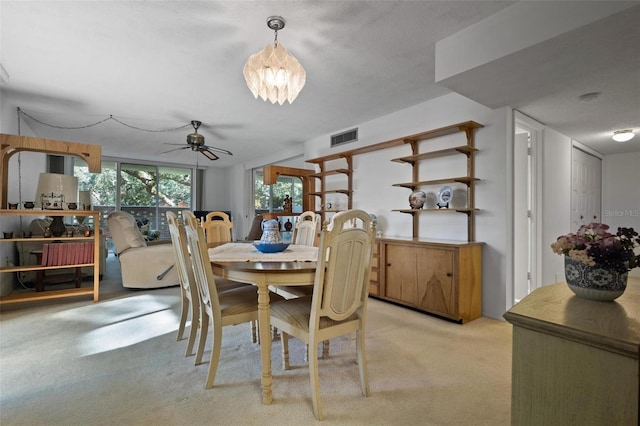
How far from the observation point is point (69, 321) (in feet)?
9.15

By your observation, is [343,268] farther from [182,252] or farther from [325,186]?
[325,186]

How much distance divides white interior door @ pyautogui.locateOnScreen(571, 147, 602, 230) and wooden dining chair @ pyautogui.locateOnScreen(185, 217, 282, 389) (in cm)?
474

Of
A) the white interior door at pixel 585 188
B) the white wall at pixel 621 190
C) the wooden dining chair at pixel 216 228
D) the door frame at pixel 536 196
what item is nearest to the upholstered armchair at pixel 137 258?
the wooden dining chair at pixel 216 228

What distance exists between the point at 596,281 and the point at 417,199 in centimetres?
256

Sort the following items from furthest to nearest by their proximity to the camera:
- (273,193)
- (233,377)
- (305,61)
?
(273,193) < (305,61) < (233,377)

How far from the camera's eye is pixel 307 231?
3082 millimetres

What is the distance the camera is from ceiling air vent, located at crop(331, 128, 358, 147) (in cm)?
458

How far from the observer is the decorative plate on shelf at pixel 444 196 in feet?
10.8

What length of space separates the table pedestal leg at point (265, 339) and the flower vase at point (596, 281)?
1.34 meters

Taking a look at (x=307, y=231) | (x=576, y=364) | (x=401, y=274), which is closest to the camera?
(x=576, y=364)

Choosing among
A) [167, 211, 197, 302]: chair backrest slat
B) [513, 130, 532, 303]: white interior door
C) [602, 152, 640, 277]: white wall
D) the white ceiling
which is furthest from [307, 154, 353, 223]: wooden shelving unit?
[602, 152, 640, 277]: white wall

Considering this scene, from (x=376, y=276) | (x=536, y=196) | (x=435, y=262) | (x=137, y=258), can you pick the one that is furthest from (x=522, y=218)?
(x=137, y=258)

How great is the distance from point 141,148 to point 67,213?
346 cm

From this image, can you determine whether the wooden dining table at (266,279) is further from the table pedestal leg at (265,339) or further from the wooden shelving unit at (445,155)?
the wooden shelving unit at (445,155)
